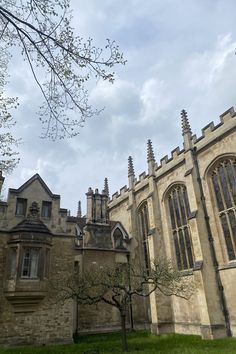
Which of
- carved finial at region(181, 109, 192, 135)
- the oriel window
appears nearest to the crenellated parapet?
carved finial at region(181, 109, 192, 135)

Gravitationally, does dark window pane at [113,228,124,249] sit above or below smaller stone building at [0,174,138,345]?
above

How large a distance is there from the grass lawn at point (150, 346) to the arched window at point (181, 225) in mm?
4639

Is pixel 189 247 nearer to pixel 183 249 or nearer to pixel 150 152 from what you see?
pixel 183 249

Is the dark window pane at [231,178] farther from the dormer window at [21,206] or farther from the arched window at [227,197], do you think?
the dormer window at [21,206]

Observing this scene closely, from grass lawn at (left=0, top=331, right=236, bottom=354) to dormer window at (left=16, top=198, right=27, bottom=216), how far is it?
23.0 ft

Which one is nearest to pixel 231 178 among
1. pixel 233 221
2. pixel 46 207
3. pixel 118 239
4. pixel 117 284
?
pixel 233 221

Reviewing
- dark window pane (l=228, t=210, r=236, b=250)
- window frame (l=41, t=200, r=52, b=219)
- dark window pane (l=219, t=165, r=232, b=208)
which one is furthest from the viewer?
window frame (l=41, t=200, r=52, b=219)

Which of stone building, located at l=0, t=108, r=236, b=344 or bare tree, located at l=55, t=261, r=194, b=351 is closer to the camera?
bare tree, located at l=55, t=261, r=194, b=351

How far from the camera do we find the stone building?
14625 millimetres

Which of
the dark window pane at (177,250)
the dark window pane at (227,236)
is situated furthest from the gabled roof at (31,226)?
the dark window pane at (227,236)

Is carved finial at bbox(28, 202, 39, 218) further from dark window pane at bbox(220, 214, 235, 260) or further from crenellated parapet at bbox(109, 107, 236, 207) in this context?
dark window pane at bbox(220, 214, 235, 260)

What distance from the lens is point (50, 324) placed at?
15.1 metres

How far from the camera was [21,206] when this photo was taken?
→ 16.8 metres

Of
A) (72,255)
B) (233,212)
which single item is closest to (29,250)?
(72,255)
